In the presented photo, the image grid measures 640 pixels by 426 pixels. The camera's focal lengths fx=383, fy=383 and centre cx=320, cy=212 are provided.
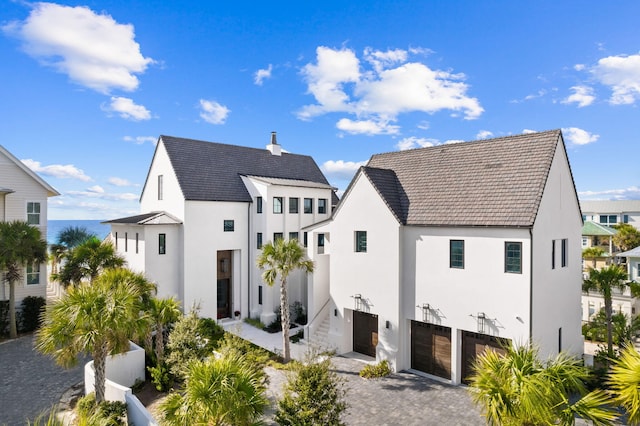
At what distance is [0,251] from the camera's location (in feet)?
75.4

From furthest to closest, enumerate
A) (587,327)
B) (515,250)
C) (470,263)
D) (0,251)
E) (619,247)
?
(619,247)
(587,327)
(0,251)
(470,263)
(515,250)

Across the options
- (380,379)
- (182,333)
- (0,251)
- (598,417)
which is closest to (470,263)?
(380,379)

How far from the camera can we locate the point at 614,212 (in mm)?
68375

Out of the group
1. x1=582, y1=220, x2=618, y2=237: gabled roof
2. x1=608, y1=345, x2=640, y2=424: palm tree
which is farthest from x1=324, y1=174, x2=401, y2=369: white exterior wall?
x1=582, y1=220, x2=618, y2=237: gabled roof

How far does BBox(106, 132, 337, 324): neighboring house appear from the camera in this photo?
26.0 metres

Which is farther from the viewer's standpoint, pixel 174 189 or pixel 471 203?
pixel 174 189

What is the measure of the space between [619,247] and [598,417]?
5626 cm

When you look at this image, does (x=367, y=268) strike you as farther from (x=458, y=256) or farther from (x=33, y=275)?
(x=33, y=275)

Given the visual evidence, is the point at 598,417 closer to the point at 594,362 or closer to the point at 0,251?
the point at 594,362

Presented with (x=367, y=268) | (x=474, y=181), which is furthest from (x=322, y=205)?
(x=474, y=181)

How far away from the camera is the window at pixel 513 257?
16000 millimetres

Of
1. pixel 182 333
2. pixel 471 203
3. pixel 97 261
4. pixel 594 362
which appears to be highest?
pixel 471 203

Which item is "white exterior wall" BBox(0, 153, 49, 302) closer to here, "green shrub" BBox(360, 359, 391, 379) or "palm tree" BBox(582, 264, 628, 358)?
"green shrub" BBox(360, 359, 391, 379)

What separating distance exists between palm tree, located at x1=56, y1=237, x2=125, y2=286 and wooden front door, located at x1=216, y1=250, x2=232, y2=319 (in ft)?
22.2
